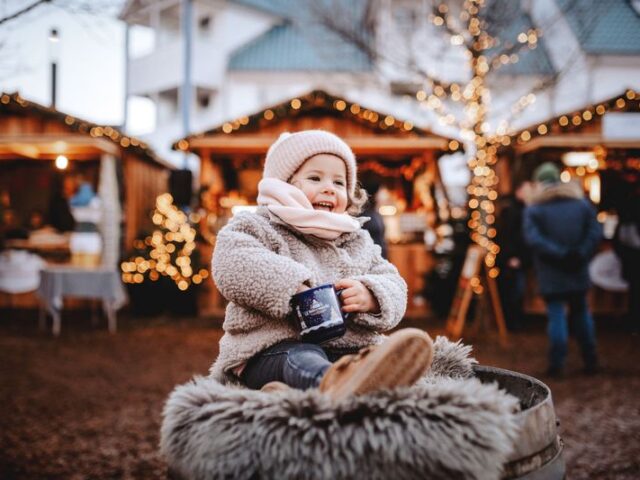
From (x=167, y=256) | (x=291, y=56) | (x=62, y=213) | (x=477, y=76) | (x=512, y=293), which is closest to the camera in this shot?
(x=512, y=293)

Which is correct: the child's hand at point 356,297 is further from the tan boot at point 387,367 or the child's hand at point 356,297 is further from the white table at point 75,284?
the white table at point 75,284

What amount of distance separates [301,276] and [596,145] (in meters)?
10.0

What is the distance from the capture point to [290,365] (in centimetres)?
146

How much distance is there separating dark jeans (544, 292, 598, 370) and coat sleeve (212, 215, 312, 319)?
14.5 ft

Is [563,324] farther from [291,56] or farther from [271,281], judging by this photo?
[291,56]

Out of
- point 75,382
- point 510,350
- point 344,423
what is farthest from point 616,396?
point 75,382

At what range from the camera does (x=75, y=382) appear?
5367 millimetres

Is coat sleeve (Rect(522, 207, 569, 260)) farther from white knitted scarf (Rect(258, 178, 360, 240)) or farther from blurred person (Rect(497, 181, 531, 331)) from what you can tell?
white knitted scarf (Rect(258, 178, 360, 240))

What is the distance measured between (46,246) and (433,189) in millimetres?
7675

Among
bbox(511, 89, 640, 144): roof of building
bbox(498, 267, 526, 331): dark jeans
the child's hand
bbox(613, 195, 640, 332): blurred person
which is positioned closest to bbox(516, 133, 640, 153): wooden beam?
bbox(511, 89, 640, 144): roof of building

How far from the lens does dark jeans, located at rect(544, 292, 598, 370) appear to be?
17.5ft

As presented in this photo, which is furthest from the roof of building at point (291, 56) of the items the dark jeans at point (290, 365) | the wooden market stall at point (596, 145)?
the dark jeans at point (290, 365)

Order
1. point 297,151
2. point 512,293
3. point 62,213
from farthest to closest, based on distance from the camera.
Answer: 1. point 62,213
2. point 512,293
3. point 297,151

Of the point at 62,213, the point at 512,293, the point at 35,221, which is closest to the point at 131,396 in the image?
the point at 512,293
